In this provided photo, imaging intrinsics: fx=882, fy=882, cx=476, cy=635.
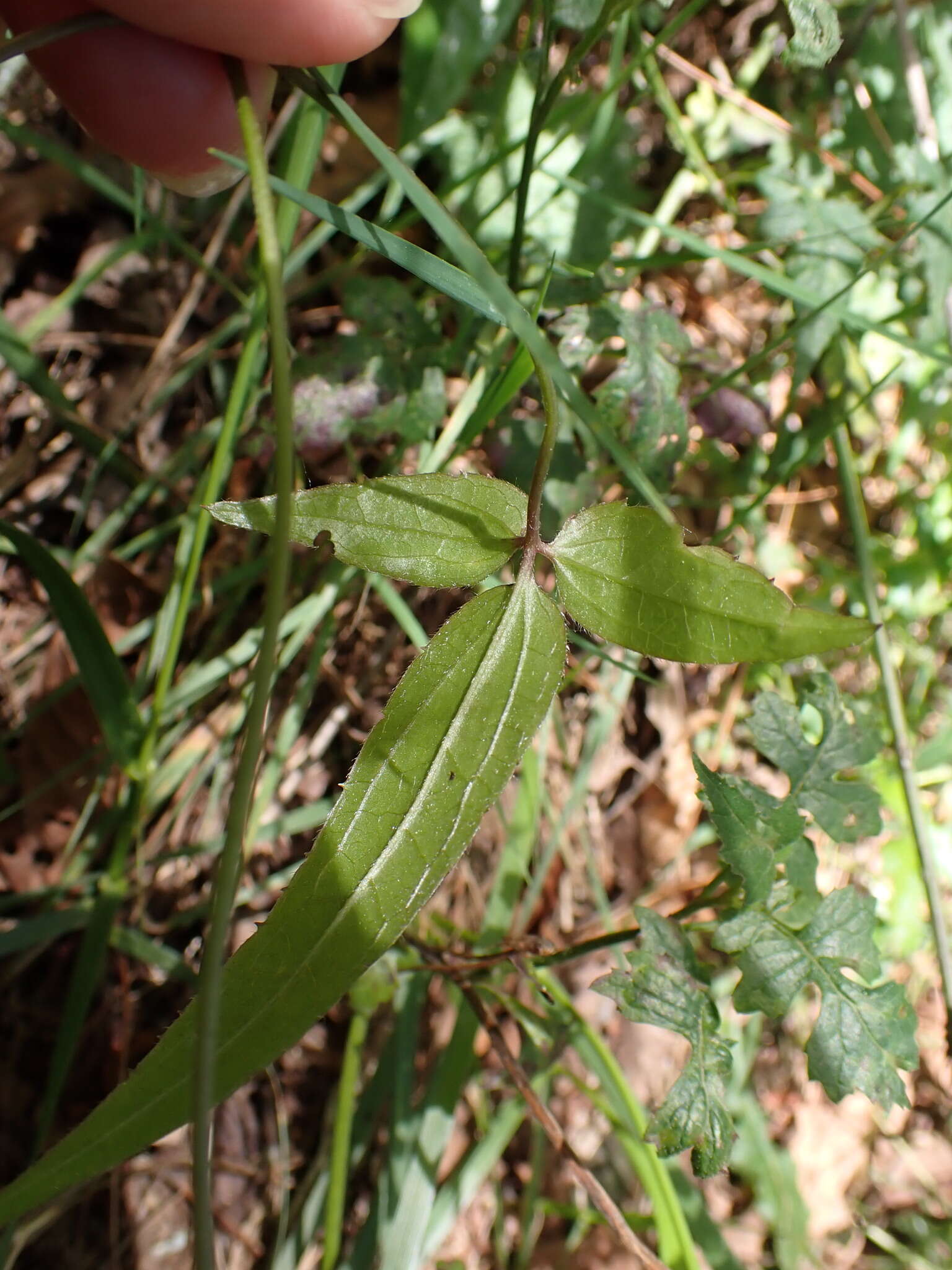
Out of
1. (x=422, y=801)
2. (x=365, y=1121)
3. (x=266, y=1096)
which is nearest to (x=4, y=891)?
(x=266, y=1096)

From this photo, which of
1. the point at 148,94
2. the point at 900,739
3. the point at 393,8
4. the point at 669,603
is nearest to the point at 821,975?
the point at 669,603

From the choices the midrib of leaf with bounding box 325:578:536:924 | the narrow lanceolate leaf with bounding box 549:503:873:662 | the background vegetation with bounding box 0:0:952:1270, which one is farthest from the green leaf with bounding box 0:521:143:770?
the narrow lanceolate leaf with bounding box 549:503:873:662

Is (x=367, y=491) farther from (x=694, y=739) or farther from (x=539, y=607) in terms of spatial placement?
(x=694, y=739)

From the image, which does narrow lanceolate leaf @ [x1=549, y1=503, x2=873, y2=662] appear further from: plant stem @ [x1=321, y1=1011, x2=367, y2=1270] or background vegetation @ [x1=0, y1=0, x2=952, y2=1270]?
plant stem @ [x1=321, y1=1011, x2=367, y2=1270]

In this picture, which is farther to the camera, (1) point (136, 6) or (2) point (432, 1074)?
(2) point (432, 1074)

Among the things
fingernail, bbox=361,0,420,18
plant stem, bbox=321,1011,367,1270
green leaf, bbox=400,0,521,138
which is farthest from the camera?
green leaf, bbox=400,0,521,138
